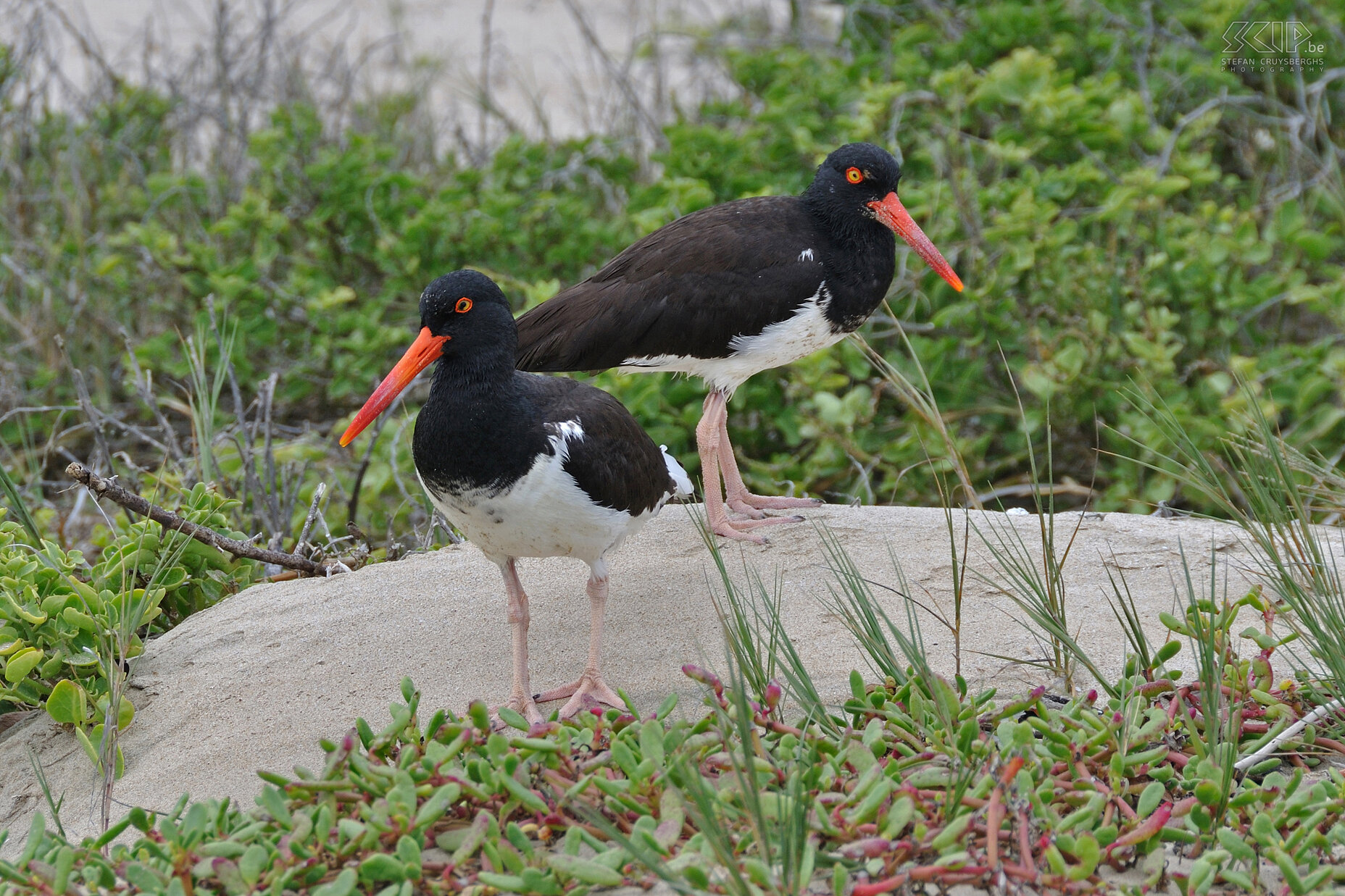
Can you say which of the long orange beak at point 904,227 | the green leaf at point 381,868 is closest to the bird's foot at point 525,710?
the green leaf at point 381,868

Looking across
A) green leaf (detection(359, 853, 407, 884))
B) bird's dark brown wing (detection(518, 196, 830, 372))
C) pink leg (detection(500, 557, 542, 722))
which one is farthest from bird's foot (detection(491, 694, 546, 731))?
bird's dark brown wing (detection(518, 196, 830, 372))

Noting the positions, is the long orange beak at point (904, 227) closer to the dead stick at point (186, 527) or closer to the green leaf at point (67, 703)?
the dead stick at point (186, 527)

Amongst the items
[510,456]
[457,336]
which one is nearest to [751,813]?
[510,456]

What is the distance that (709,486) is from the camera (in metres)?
4.78

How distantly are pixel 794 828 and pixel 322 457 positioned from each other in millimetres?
4453

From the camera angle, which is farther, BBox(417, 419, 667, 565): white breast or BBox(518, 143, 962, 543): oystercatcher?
BBox(518, 143, 962, 543): oystercatcher

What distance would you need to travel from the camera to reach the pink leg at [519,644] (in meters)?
3.35

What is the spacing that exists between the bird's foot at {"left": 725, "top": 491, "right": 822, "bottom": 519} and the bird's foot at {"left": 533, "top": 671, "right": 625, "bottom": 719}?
1.50m

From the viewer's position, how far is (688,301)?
4.56 m

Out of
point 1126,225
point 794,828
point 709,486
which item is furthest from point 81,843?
point 1126,225

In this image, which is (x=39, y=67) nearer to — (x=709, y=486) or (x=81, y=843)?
(x=709, y=486)

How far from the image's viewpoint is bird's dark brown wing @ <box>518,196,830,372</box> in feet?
14.9

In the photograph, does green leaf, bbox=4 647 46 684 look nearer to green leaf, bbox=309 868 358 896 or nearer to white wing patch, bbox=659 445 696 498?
green leaf, bbox=309 868 358 896

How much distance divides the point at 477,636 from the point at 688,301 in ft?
4.97
